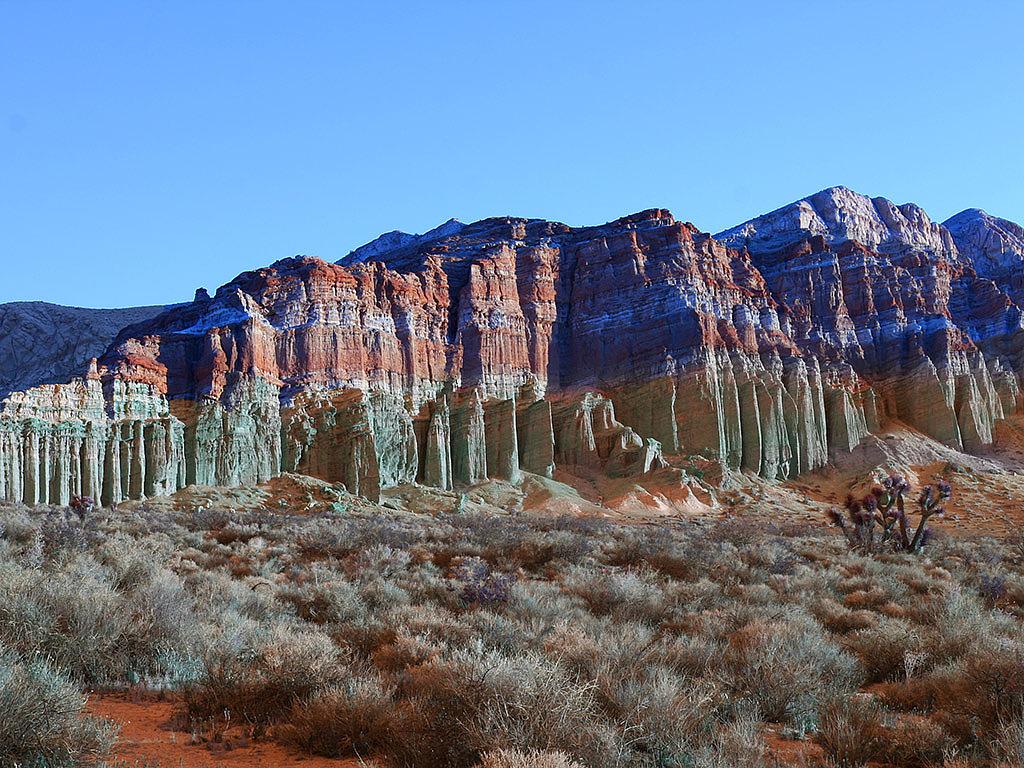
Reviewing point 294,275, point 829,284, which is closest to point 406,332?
point 294,275

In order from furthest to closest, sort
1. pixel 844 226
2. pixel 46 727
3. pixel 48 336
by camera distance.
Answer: pixel 48 336 < pixel 844 226 < pixel 46 727

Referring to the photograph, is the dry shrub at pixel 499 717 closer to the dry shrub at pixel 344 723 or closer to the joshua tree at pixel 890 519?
the dry shrub at pixel 344 723

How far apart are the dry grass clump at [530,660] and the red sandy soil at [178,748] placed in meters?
0.16

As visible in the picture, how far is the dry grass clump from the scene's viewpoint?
17.2 feet

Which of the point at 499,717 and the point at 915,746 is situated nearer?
the point at 499,717

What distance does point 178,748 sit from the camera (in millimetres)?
5754

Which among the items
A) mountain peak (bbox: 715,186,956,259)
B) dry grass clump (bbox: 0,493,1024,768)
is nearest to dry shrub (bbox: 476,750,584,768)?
dry grass clump (bbox: 0,493,1024,768)

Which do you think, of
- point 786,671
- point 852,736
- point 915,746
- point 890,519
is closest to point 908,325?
point 890,519

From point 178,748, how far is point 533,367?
66347 mm

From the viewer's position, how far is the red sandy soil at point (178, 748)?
546cm

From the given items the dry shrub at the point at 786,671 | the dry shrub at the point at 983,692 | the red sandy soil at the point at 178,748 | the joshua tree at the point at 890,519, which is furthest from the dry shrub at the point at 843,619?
the joshua tree at the point at 890,519

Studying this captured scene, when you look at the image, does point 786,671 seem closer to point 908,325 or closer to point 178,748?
point 178,748

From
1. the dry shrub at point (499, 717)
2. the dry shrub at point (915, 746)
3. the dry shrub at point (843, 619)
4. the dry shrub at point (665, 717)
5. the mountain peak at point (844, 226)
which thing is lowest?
the dry shrub at point (843, 619)

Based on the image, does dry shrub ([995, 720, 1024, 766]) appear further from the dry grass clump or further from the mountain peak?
the mountain peak
